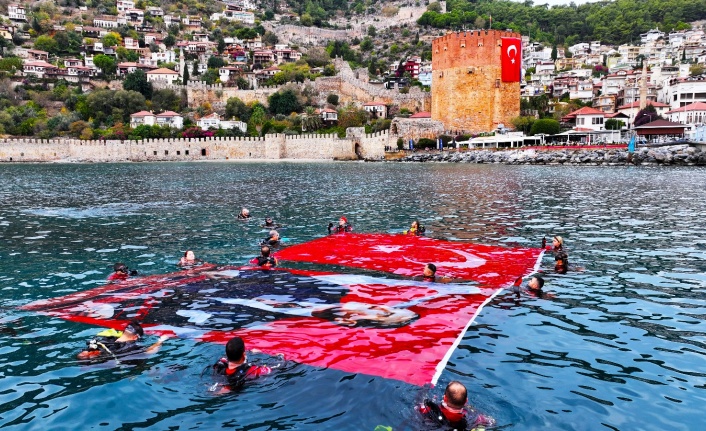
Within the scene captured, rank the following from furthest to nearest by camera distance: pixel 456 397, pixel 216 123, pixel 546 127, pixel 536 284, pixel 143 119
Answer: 1. pixel 216 123
2. pixel 143 119
3. pixel 546 127
4. pixel 536 284
5. pixel 456 397

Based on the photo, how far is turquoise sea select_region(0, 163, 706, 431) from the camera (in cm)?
598

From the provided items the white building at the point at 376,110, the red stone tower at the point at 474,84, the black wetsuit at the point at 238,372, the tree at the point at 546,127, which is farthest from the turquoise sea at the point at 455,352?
the white building at the point at 376,110

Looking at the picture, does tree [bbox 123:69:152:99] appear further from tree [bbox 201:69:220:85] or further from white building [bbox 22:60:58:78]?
white building [bbox 22:60:58:78]

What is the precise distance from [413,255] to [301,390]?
7.38 metres

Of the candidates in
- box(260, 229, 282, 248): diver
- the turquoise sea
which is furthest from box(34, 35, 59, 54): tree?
box(260, 229, 282, 248): diver

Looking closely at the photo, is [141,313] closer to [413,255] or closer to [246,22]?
[413,255]

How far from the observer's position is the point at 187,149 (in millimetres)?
74875

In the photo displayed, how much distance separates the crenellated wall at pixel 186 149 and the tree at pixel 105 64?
30.6 meters

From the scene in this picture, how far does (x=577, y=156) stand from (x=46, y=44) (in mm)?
103072

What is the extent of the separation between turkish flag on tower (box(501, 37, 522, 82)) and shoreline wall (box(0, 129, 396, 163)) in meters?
19.2

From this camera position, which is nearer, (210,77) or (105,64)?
(210,77)

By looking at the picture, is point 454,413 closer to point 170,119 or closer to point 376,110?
→ point 376,110

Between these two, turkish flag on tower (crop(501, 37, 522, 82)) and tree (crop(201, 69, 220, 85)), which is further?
tree (crop(201, 69, 220, 85))

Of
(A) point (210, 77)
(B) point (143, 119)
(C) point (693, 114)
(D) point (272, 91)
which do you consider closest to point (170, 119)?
(B) point (143, 119)
